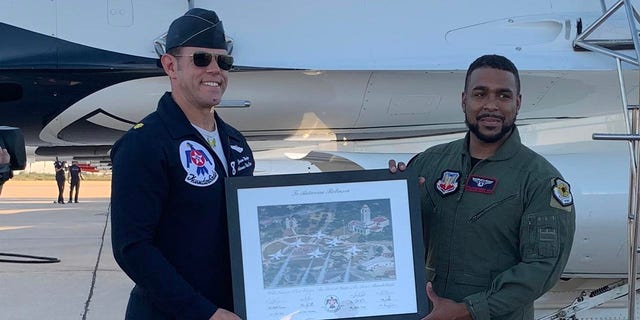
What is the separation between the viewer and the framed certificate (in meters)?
2.34

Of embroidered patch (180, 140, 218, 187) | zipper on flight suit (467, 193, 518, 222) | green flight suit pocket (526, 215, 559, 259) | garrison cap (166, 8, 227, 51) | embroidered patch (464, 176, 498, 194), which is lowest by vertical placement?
green flight suit pocket (526, 215, 559, 259)

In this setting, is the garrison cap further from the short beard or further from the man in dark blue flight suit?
the short beard

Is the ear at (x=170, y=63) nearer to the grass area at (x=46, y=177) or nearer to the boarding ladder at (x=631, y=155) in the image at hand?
the boarding ladder at (x=631, y=155)

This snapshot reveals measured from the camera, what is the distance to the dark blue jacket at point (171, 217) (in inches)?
82.3

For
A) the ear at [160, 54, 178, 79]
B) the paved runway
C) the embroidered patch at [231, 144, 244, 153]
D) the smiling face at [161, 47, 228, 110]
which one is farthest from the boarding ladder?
the paved runway

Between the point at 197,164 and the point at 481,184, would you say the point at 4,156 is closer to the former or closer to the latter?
the point at 197,164

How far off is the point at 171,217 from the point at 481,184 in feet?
3.50

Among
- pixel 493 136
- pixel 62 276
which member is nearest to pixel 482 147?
pixel 493 136

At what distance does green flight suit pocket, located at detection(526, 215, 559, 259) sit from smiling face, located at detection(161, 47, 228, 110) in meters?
1.13

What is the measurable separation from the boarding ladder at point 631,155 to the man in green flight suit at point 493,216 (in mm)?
695

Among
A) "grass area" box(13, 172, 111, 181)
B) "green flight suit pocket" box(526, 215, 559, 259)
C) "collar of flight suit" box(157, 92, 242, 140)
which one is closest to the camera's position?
"collar of flight suit" box(157, 92, 242, 140)

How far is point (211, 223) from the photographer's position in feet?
7.41

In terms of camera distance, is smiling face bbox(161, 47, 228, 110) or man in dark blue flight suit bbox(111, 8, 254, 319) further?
smiling face bbox(161, 47, 228, 110)

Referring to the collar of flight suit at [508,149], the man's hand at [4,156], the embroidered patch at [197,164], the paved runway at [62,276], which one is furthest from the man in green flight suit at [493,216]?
the paved runway at [62,276]
